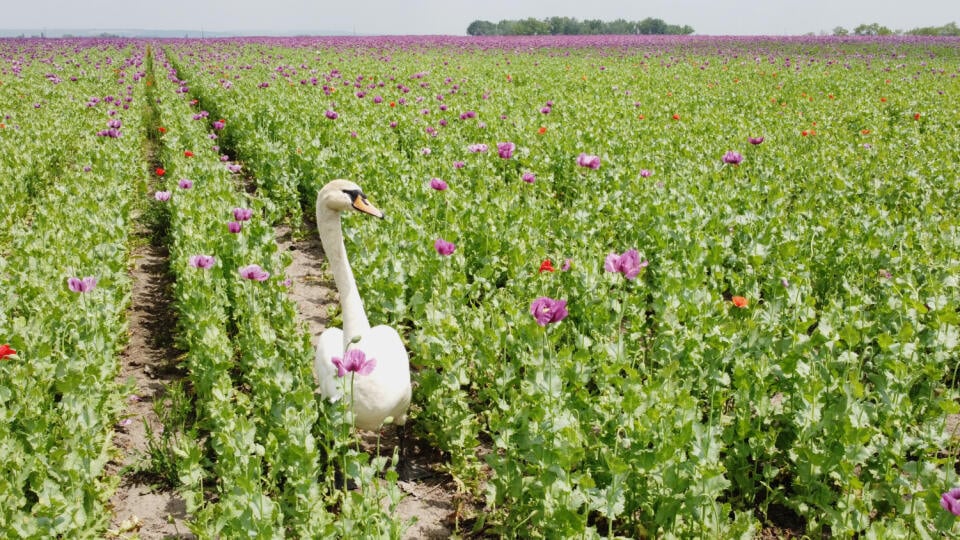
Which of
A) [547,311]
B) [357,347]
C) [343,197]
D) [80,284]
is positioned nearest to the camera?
[547,311]

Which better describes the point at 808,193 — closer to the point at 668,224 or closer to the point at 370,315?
the point at 668,224

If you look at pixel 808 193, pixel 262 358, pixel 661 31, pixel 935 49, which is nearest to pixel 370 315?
pixel 262 358

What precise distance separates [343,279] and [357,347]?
39 cm

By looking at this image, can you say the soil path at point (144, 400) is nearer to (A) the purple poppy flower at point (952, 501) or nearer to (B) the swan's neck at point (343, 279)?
(B) the swan's neck at point (343, 279)

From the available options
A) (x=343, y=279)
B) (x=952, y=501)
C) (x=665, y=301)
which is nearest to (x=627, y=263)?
(x=665, y=301)

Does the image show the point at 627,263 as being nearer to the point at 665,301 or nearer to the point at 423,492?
the point at 665,301

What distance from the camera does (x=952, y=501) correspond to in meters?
2.03

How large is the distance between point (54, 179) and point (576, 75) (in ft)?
45.2

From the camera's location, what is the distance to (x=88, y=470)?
2.72 m

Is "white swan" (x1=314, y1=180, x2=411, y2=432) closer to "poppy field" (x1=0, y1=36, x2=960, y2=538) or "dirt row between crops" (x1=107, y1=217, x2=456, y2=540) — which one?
"poppy field" (x1=0, y1=36, x2=960, y2=538)

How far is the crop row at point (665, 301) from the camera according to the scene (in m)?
2.72

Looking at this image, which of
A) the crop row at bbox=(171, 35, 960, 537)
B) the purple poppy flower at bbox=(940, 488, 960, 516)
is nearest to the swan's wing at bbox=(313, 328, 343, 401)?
the crop row at bbox=(171, 35, 960, 537)

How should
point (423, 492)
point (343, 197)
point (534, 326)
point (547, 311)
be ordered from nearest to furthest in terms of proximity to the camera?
point (547, 311) < point (534, 326) < point (423, 492) < point (343, 197)

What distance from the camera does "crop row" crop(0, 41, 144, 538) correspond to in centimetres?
271
